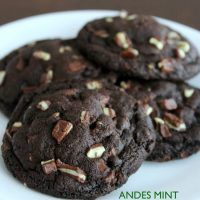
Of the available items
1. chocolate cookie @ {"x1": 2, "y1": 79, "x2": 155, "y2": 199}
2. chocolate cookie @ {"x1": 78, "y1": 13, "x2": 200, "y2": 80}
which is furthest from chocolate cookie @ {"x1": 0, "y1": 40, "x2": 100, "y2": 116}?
chocolate cookie @ {"x1": 2, "y1": 79, "x2": 155, "y2": 199}

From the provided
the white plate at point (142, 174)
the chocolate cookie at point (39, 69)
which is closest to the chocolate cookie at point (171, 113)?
the white plate at point (142, 174)

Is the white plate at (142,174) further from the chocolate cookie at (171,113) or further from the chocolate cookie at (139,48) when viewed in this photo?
the chocolate cookie at (139,48)

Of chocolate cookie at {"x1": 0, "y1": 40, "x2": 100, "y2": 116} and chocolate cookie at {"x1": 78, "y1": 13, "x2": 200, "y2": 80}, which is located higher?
chocolate cookie at {"x1": 78, "y1": 13, "x2": 200, "y2": 80}

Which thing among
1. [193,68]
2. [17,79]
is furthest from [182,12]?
[17,79]

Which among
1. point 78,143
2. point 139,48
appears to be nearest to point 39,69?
point 139,48

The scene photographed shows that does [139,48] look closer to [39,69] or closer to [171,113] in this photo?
[171,113]

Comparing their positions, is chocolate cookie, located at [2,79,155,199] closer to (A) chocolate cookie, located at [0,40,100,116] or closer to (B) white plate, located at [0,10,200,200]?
(B) white plate, located at [0,10,200,200]
